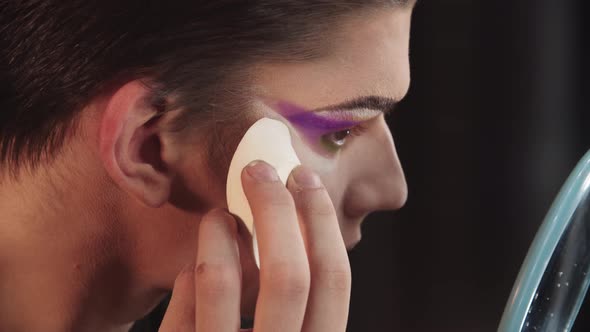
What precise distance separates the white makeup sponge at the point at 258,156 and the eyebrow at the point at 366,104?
50 millimetres

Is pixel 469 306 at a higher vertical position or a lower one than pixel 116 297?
lower

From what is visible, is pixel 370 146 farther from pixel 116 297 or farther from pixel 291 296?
pixel 116 297

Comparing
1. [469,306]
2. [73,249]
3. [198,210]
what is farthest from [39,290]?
[469,306]

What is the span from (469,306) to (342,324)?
118 cm

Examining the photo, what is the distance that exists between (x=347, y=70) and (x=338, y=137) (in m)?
0.07

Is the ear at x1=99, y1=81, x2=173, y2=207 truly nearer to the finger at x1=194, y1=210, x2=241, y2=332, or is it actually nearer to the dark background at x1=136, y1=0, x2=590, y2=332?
the finger at x1=194, y1=210, x2=241, y2=332

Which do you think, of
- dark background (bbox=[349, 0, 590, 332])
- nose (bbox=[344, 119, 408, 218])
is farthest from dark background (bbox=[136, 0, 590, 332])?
nose (bbox=[344, 119, 408, 218])

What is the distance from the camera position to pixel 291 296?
0.67 meters

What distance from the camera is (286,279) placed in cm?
67

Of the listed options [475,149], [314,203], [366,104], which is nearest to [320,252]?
[314,203]

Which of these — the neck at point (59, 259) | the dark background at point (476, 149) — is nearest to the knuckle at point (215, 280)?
the neck at point (59, 259)

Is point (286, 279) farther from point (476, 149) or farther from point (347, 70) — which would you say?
point (476, 149)

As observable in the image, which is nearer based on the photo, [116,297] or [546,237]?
[546,237]

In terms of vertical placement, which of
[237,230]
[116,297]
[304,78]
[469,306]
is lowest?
[469,306]
